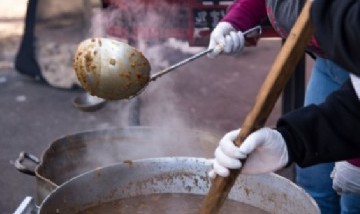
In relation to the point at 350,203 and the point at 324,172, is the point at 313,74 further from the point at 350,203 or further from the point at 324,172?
the point at 350,203

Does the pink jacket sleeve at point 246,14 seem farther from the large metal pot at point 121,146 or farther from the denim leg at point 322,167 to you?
the large metal pot at point 121,146

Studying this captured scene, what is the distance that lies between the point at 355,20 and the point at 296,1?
2.16 ft

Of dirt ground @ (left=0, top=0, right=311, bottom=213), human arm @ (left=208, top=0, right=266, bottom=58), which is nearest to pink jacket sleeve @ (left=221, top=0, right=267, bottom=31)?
human arm @ (left=208, top=0, right=266, bottom=58)

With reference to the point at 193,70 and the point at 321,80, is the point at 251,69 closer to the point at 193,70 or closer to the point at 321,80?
the point at 193,70

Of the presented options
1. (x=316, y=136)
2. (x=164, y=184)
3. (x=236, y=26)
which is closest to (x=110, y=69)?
(x=164, y=184)

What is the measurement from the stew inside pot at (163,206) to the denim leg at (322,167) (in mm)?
583

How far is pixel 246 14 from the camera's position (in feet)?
8.66

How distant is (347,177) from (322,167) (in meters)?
0.38

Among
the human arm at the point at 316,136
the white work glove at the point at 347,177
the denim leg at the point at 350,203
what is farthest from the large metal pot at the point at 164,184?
the denim leg at the point at 350,203

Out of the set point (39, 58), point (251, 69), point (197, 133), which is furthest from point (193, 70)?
point (197, 133)

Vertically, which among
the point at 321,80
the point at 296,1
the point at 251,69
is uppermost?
the point at 296,1

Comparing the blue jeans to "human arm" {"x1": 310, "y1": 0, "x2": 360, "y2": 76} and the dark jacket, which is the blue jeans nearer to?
the dark jacket

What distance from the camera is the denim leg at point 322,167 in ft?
8.11

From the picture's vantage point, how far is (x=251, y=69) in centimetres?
565
